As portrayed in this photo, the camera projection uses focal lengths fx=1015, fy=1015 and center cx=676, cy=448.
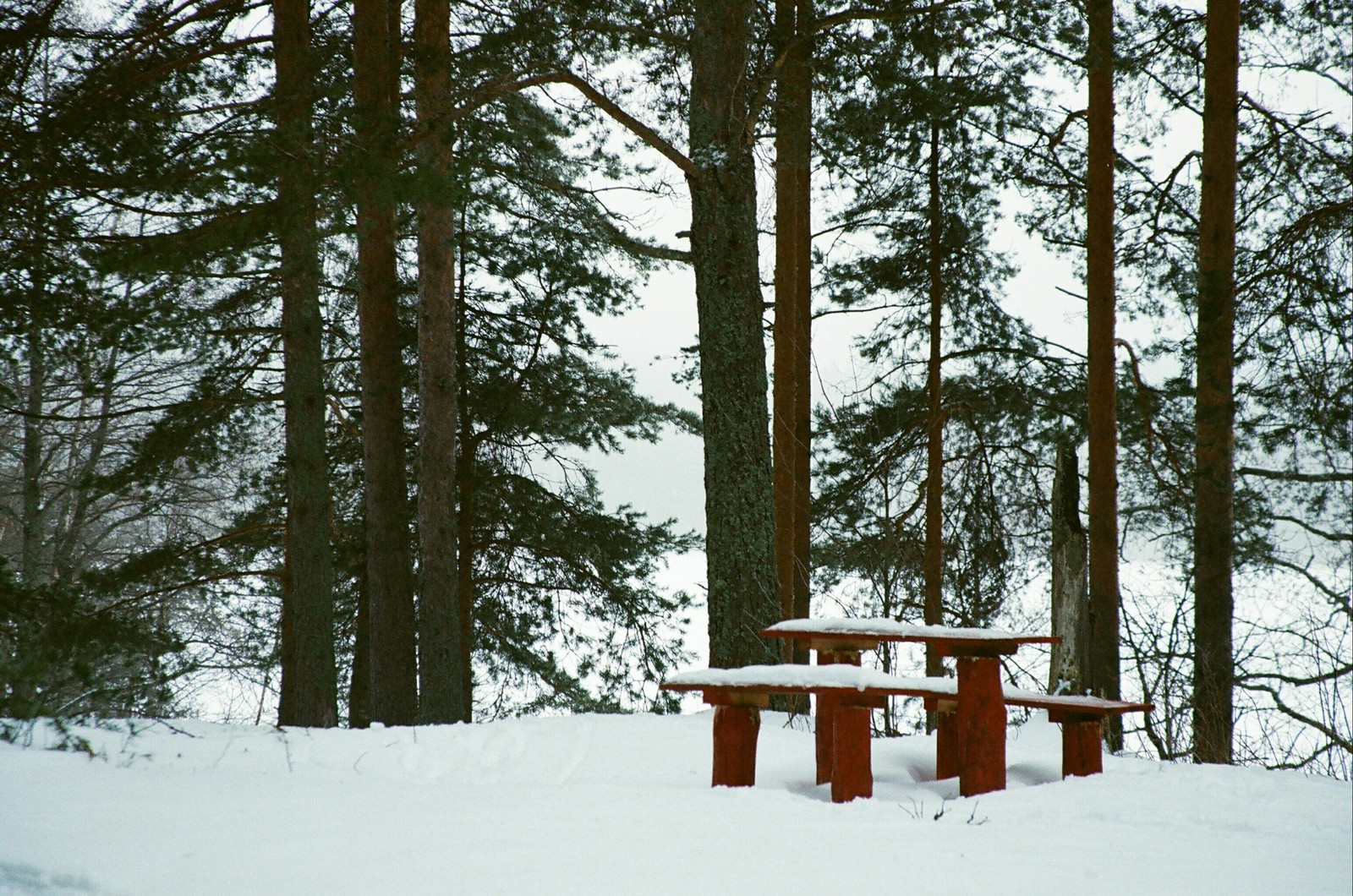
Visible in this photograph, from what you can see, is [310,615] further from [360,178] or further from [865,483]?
[865,483]

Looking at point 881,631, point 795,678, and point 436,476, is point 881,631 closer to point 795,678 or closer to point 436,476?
point 795,678

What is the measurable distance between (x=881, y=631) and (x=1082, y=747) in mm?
1188

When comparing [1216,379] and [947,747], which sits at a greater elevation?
[1216,379]

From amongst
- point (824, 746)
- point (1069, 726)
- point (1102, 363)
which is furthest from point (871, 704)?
point (1102, 363)

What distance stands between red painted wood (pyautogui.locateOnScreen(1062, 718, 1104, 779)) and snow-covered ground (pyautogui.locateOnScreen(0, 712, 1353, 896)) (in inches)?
9.6

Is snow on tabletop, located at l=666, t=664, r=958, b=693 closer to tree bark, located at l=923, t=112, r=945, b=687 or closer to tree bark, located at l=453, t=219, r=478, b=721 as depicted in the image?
tree bark, located at l=453, t=219, r=478, b=721

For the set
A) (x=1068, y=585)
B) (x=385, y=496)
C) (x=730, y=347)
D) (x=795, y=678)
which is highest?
(x=730, y=347)

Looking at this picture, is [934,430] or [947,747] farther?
[934,430]

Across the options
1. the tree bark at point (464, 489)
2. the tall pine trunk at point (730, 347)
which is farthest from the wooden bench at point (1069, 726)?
the tree bark at point (464, 489)

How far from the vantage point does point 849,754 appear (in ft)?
13.7

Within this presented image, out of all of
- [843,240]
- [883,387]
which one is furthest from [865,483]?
[843,240]

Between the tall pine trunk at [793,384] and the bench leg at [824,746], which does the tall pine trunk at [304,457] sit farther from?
the bench leg at [824,746]

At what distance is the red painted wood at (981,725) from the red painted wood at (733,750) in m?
0.95

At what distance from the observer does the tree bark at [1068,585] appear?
22.7ft
